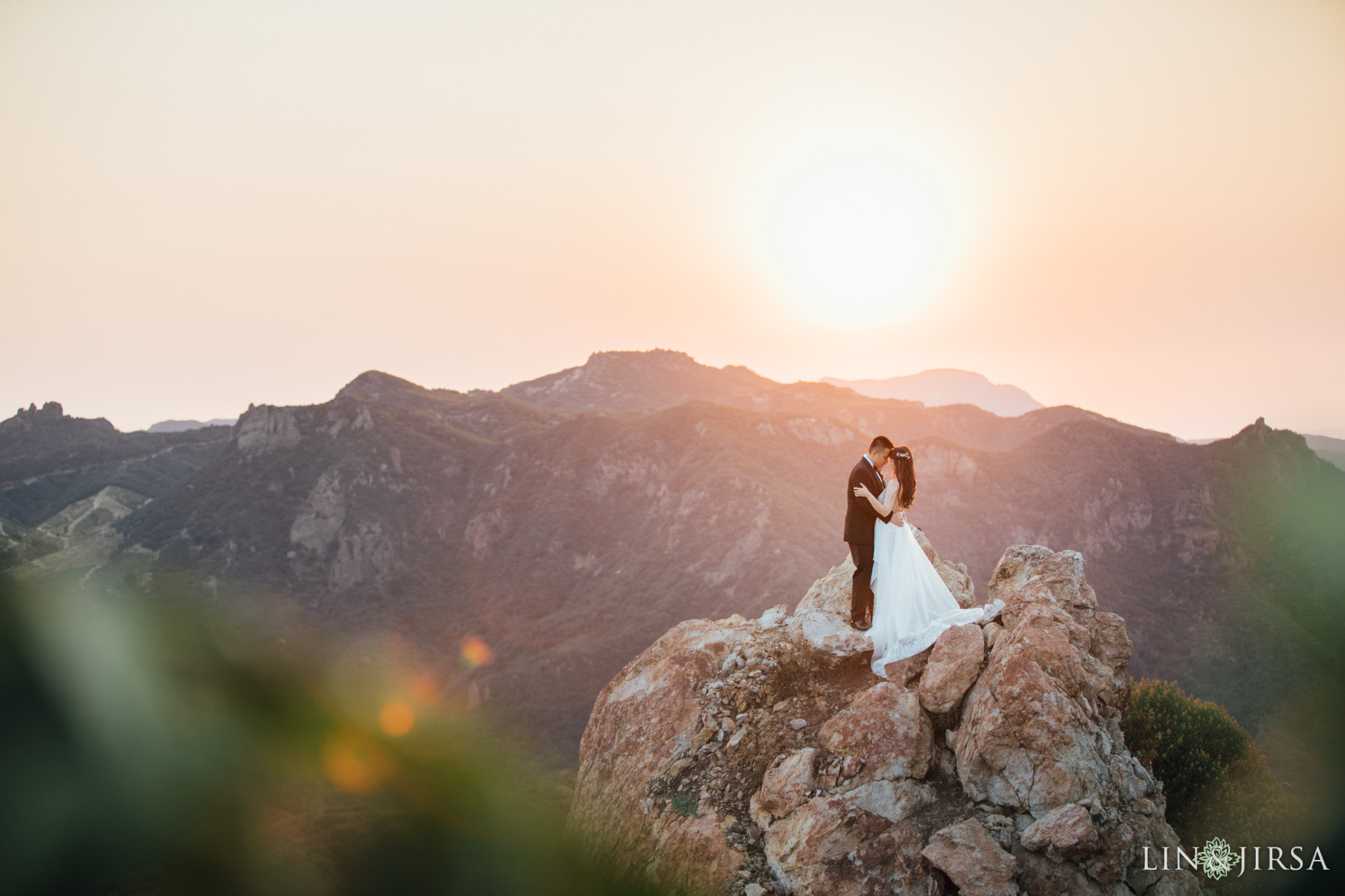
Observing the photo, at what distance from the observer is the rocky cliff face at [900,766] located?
22.6ft

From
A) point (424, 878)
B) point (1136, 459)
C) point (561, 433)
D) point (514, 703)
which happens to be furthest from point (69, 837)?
point (1136, 459)

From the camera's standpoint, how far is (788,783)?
28.4 ft

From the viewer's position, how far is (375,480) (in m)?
107

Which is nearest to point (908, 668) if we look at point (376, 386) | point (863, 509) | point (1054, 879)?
point (863, 509)

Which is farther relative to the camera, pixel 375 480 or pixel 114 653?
pixel 375 480

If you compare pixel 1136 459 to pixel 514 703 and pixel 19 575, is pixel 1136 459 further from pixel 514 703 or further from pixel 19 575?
pixel 19 575

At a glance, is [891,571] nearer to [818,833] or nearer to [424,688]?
[818,833]

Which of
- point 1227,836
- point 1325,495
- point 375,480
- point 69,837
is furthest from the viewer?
point 375,480

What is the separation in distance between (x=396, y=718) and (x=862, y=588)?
69.2 m

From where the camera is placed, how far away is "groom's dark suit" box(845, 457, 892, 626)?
1081 centimetres

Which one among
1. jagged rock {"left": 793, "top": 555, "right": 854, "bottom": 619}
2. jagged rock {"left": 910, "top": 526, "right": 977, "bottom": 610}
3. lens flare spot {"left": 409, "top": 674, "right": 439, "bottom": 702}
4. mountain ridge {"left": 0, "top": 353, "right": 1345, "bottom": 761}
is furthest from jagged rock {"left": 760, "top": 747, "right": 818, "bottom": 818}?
lens flare spot {"left": 409, "top": 674, "right": 439, "bottom": 702}

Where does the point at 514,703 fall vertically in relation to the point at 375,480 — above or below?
below

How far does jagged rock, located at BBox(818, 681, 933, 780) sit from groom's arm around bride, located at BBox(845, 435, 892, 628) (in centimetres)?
212

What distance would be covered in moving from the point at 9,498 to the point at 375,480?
78.1m
